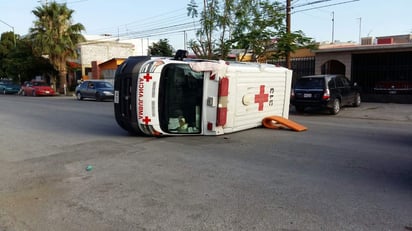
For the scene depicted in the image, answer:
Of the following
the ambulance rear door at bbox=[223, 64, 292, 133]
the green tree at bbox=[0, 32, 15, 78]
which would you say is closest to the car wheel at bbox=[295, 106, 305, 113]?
the ambulance rear door at bbox=[223, 64, 292, 133]

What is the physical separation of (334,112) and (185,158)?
425 inches

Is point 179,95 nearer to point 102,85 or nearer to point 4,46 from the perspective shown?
point 102,85

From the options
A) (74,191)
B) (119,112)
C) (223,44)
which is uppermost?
(223,44)

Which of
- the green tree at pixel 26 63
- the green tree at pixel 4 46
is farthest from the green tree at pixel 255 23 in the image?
the green tree at pixel 4 46

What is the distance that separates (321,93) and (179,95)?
8696 millimetres

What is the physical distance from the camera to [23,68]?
41.8 metres

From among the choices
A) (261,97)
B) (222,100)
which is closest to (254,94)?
(261,97)

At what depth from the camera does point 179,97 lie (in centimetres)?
933

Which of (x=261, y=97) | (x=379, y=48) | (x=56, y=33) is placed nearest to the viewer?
(x=261, y=97)

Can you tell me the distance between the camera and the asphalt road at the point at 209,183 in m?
4.42

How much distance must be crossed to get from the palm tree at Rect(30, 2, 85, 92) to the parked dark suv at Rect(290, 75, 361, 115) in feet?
86.4

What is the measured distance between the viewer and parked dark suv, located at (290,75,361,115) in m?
16.1

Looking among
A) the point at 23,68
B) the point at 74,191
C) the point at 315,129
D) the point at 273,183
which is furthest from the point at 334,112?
the point at 23,68

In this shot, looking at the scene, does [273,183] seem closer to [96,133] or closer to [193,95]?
[193,95]
